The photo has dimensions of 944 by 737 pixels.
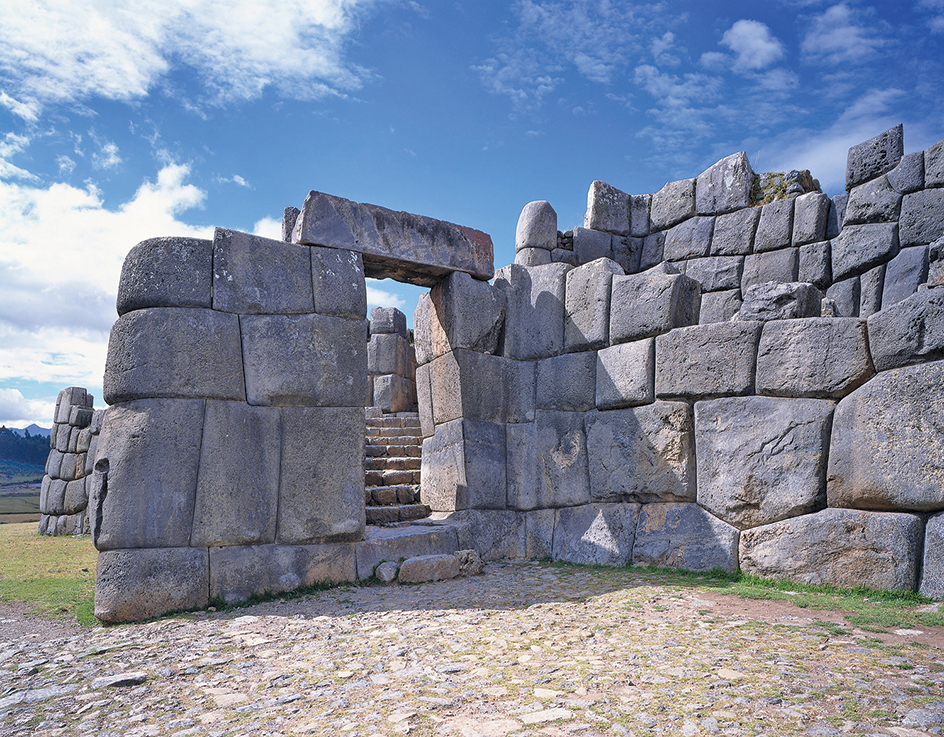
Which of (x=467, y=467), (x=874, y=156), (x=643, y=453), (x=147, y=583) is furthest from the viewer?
(x=874, y=156)

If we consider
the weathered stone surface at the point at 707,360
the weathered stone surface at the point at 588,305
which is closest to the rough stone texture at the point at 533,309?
the weathered stone surface at the point at 588,305

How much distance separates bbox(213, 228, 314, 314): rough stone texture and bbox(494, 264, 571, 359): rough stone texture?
2640 millimetres

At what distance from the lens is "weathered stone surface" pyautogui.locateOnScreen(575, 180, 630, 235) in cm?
996

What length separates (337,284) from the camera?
20.1ft

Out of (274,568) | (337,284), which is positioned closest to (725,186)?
(337,284)

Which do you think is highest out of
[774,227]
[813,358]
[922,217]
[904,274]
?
[774,227]

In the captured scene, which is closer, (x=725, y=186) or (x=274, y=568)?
(x=274, y=568)

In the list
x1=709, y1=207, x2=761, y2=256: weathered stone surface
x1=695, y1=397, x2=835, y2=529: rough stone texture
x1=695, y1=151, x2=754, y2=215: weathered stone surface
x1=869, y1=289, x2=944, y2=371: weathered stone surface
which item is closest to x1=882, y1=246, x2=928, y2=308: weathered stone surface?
x1=709, y1=207, x2=761, y2=256: weathered stone surface

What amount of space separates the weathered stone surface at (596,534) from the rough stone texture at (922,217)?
484 centimetres

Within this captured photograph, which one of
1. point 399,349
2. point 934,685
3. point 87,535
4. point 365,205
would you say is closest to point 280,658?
point 934,685

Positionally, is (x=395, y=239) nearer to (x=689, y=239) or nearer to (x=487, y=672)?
(x=487, y=672)

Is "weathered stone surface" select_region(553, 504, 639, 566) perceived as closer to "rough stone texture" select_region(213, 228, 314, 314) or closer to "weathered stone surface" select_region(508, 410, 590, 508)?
"weathered stone surface" select_region(508, 410, 590, 508)

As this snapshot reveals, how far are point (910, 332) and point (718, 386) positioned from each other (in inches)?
60.5

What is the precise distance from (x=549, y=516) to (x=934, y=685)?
4376 millimetres
